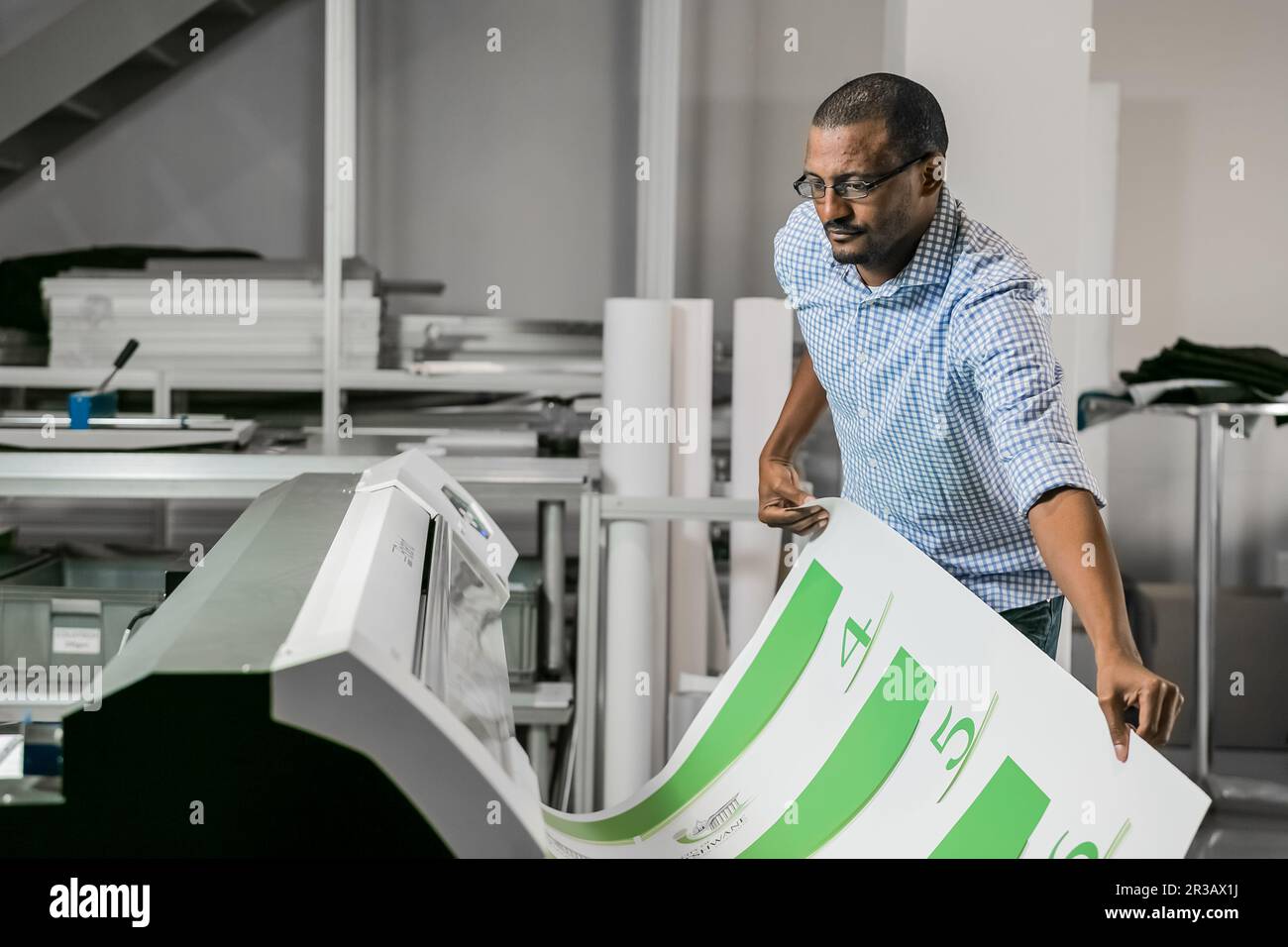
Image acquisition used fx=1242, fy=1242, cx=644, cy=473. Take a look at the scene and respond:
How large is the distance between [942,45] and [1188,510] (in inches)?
88.8

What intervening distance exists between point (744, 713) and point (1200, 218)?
285 cm

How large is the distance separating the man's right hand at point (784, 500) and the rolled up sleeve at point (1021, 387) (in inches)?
9.3

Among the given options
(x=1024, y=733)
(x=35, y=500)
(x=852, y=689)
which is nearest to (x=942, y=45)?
(x=852, y=689)

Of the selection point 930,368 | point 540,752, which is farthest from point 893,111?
point 540,752

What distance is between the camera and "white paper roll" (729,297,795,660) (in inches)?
92.0

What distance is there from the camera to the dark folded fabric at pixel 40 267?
285 centimetres

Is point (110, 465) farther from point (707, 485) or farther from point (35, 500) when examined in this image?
point (35, 500)

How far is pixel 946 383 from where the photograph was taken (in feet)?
4.67

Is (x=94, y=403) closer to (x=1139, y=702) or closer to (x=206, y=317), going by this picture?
(x=206, y=317)

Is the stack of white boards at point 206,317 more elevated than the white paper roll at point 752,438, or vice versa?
the stack of white boards at point 206,317

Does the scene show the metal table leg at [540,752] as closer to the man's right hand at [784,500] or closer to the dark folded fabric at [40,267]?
the man's right hand at [784,500]

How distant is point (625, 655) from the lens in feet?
7.44

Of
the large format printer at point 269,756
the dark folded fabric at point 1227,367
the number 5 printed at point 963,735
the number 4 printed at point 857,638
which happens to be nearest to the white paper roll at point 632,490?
the number 4 printed at point 857,638

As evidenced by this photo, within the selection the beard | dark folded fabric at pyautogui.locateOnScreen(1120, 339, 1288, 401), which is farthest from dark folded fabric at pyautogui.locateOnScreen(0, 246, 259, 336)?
dark folded fabric at pyautogui.locateOnScreen(1120, 339, 1288, 401)
